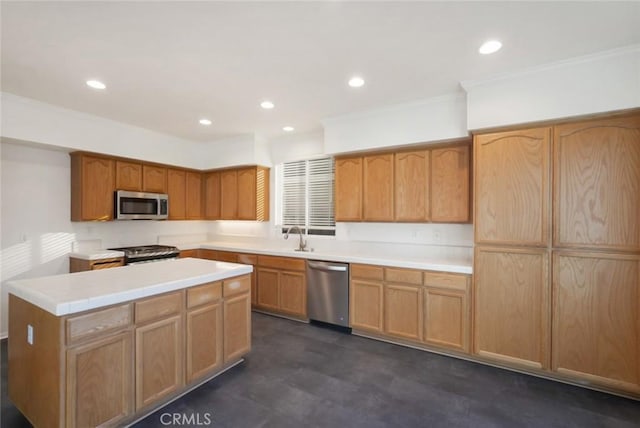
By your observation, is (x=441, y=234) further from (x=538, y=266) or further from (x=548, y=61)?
(x=548, y=61)

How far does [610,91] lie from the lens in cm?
227

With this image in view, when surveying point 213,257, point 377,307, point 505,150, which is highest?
point 505,150

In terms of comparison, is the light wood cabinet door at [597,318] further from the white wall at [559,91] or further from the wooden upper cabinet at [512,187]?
the white wall at [559,91]

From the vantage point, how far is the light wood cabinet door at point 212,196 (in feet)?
17.3

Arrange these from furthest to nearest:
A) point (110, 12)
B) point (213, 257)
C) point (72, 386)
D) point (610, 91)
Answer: point (213, 257)
point (610, 91)
point (110, 12)
point (72, 386)

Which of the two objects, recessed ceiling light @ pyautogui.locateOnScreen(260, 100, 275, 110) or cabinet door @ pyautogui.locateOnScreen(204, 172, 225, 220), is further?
cabinet door @ pyautogui.locateOnScreen(204, 172, 225, 220)

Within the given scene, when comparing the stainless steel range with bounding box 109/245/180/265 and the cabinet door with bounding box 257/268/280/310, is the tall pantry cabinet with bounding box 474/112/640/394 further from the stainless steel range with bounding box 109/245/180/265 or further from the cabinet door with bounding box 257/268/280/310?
the stainless steel range with bounding box 109/245/180/265

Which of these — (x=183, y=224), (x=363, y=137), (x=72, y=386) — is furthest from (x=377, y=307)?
(x=183, y=224)

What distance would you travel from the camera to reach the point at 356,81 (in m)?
2.79

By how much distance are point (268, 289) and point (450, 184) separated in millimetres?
2787

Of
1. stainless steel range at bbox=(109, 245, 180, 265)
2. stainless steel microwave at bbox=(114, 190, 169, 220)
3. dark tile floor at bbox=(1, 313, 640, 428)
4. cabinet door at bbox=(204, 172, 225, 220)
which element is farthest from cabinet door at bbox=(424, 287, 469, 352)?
stainless steel microwave at bbox=(114, 190, 169, 220)

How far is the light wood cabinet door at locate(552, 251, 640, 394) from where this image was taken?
2279 mm

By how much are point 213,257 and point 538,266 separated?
436 centimetres

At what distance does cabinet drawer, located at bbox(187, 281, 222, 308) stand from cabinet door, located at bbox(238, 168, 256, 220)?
239cm
